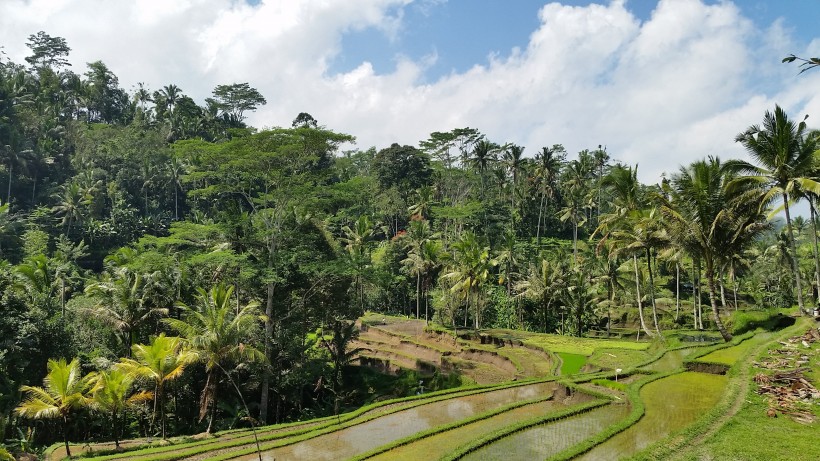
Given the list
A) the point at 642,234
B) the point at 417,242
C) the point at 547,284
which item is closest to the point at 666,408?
the point at 642,234

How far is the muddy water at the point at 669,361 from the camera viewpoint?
20.0 meters

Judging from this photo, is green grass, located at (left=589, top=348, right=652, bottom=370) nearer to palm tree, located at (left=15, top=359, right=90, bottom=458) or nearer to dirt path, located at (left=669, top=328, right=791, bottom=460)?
dirt path, located at (left=669, top=328, right=791, bottom=460)

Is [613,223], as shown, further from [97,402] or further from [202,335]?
[97,402]

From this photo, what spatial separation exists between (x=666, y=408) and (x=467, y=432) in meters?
6.10

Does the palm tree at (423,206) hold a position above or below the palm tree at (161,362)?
above

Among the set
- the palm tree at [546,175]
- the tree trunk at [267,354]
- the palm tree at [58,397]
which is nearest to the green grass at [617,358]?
the tree trunk at [267,354]

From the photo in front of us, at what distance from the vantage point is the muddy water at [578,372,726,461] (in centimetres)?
1199

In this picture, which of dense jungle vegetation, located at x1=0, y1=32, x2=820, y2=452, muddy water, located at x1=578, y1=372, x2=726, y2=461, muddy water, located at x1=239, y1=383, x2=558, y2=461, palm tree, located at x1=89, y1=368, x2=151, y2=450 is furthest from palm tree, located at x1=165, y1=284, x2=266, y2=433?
muddy water, located at x1=578, y1=372, x2=726, y2=461

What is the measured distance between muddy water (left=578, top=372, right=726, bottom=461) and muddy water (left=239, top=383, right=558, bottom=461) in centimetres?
409

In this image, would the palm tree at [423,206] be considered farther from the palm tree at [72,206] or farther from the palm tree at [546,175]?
the palm tree at [72,206]

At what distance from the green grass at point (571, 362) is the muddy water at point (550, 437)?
30.6 feet

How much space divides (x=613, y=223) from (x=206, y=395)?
82.5 ft

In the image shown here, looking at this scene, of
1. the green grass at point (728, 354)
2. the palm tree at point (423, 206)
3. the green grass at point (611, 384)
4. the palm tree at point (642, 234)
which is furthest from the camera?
the palm tree at point (423, 206)

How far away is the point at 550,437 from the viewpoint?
13359 millimetres
